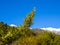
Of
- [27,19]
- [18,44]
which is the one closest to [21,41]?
[18,44]

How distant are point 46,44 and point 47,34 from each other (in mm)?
1842

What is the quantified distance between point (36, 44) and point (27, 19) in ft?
10.4

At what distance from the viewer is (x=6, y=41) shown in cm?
2533

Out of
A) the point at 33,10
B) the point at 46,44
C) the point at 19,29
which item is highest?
the point at 33,10

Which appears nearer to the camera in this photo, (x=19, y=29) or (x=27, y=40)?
(x=27, y=40)

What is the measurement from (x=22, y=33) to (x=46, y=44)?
3.38 meters

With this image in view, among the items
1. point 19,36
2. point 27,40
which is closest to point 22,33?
point 19,36

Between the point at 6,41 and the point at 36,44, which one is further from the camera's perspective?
the point at 6,41

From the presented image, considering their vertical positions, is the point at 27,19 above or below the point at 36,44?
above

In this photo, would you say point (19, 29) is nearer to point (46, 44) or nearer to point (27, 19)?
point (27, 19)

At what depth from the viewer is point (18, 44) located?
25.1 metres

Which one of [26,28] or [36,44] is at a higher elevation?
[26,28]

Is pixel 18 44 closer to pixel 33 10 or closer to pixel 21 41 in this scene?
pixel 21 41

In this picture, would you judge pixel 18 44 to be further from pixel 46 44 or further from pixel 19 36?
pixel 46 44
